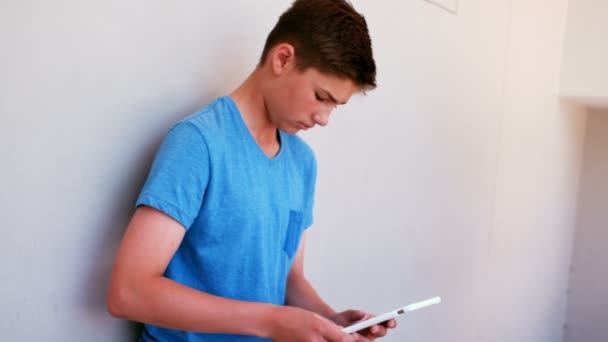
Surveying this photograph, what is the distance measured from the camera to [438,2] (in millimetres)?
2004

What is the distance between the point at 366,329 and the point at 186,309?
347mm

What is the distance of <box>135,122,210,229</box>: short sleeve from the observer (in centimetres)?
94

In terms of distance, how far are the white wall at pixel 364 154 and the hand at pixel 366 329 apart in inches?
14.6

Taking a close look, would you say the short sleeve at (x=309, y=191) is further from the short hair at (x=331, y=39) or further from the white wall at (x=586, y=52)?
the white wall at (x=586, y=52)

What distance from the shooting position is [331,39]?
1052 millimetres

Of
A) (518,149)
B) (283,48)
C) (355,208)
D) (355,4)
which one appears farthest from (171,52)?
(518,149)

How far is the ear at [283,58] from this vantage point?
1.08 meters

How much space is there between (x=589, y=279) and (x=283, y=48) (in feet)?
11.1

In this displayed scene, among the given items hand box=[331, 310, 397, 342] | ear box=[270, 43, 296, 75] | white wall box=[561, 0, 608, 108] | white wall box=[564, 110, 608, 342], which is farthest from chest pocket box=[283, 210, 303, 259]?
white wall box=[564, 110, 608, 342]

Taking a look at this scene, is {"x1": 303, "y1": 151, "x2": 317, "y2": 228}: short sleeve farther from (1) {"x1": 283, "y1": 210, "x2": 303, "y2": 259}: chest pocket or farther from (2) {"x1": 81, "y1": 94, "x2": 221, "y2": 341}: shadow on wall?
(2) {"x1": 81, "y1": 94, "x2": 221, "y2": 341}: shadow on wall

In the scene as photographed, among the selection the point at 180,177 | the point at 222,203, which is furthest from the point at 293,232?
the point at 180,177

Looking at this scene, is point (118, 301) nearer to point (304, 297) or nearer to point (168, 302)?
point (168, 302)

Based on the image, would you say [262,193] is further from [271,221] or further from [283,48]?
[283,48]

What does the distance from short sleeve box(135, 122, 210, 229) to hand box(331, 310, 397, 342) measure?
1.17ft
